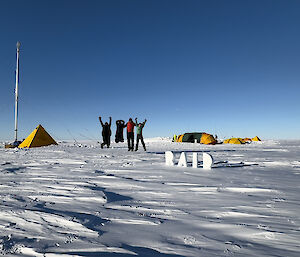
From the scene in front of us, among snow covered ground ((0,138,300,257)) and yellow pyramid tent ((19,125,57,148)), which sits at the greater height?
yellow pyramid tent ((19,125,57,148))

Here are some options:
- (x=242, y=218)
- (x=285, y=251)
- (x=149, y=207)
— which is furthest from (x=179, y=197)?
(x=285, y=251)

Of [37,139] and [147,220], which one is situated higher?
[37,139]

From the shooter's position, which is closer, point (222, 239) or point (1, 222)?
point (222, 239)

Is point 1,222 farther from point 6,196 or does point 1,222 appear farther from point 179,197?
point 179,197

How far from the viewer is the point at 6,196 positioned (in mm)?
2758

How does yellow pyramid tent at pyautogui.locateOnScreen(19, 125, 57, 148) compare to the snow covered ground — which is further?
yellow pyramid tent at pyautogui.locateOnScreen(19, 125, 57, 148)

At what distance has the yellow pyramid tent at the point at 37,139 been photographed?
14.8m

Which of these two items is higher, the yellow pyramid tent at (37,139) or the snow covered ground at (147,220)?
the yellow pyramid tent at (37,139)

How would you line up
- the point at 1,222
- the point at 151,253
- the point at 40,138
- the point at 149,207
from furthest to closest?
the point at 40,138, the point at 149,207, the point at 1,222, the point at 151,253

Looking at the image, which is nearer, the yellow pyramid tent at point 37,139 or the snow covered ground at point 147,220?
the snow covered ground at point 147,220

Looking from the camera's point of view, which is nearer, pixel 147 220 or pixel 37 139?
pixel 147 220

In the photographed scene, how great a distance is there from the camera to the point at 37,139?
50.0 feet

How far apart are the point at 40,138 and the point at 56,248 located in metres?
15.8

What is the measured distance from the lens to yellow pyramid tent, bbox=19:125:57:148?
48.7 ft
